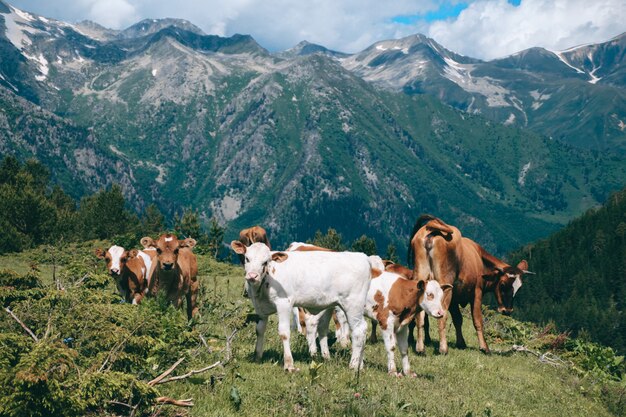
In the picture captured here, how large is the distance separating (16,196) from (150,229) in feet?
217

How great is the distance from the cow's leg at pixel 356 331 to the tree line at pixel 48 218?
20.8 m

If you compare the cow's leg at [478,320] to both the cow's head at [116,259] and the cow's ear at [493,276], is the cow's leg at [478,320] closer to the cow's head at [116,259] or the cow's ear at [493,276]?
the cow's ear at [493,276]

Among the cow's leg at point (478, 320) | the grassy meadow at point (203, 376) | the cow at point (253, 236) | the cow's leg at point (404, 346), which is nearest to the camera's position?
the grassy meadow at point (203, 376)

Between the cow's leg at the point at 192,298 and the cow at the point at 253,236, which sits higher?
the cow at the point at 253,236

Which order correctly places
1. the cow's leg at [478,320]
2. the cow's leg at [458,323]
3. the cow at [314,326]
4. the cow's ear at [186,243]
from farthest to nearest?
the cow's leg at [458,323]
the cow's leg at [478,320]
the cow's ear at [186,243]
the cow at [314,326]

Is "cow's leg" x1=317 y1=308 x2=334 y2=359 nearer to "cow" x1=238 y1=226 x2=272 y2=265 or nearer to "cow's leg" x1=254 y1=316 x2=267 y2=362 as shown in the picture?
"cow's leg" x1=254 y1=316 x2=267 y2=362

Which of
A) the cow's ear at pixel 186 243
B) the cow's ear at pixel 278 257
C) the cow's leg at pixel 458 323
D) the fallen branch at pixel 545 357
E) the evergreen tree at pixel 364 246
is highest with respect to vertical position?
the evergreen tree at pixel 364 246

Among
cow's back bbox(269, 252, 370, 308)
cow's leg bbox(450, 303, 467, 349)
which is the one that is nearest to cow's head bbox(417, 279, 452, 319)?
cow's back bbox(269, 252, 370, 308)

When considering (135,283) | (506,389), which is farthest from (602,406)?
(135,283)

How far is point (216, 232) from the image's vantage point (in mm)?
121062

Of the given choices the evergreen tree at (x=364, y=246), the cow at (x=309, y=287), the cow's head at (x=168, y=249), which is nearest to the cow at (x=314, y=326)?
the cow at (x=309, y=287)

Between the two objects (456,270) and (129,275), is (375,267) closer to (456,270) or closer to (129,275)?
(456,270)

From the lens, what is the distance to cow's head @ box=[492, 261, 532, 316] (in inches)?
790

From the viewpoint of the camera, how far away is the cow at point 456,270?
1764cm
